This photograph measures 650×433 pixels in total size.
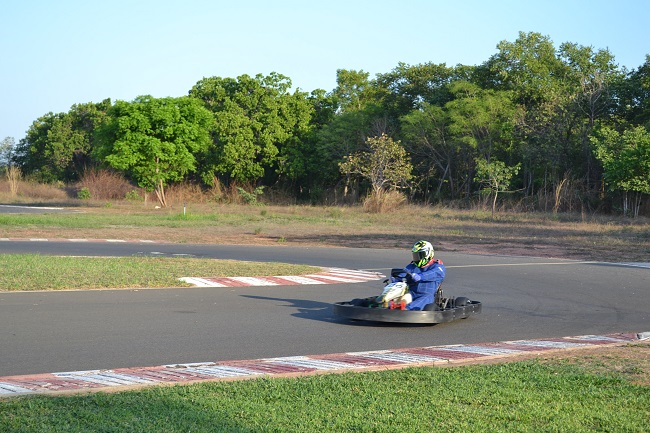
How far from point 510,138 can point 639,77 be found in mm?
8025

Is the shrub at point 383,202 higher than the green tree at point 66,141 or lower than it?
lower

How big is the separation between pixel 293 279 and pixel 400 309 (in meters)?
5.91

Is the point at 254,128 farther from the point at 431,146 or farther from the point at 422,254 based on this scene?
the point at 422,254

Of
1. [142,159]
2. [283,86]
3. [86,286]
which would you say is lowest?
[86,286]

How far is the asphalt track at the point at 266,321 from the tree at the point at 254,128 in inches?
1522

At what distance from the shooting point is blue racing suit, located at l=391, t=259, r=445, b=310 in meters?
10.9

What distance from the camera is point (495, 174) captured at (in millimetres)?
44781

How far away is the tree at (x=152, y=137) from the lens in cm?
4572

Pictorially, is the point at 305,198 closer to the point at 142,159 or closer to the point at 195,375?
the point at 142,159

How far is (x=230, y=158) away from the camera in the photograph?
55.7m

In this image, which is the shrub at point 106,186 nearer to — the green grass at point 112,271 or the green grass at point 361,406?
the green grass at point 112,271

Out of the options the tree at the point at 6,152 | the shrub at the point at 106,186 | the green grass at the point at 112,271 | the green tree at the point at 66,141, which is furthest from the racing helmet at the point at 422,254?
the tree at the point at 6,152

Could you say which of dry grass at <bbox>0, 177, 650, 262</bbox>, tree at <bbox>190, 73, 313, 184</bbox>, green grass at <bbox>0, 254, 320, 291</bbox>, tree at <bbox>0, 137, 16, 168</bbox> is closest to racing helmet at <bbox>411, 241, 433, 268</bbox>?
green grass at <bbox>0, 254, 320, 291</bbox>

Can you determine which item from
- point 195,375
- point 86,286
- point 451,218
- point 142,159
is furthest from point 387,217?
point 195,375
